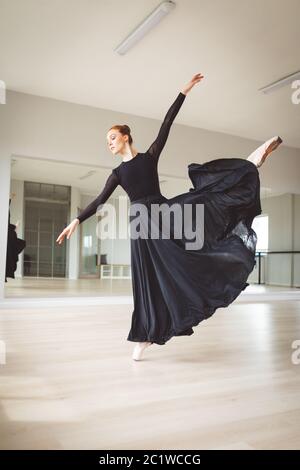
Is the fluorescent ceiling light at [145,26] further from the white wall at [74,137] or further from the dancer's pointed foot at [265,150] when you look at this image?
the dancer's pointed foot at [265,150]

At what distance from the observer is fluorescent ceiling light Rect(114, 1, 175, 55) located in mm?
3812

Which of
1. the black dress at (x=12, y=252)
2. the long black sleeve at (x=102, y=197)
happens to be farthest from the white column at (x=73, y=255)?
the long black sleeve at (x=102, y=197)

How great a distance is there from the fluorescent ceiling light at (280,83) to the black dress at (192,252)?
11.2 feet

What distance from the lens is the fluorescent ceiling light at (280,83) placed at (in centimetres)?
523

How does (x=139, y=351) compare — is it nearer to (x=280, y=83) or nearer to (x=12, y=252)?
(x=280, y=83)

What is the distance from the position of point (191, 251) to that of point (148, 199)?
381mm

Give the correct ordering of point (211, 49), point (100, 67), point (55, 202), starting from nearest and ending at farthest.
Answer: point (211, 49), point (100, 67), point (55, 202)

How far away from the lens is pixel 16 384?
179 centimetres

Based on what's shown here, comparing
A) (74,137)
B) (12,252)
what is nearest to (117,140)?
(74,137)

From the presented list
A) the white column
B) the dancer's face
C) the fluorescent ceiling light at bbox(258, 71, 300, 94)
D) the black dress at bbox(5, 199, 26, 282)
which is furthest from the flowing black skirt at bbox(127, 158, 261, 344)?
the white column

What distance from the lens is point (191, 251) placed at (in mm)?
2322

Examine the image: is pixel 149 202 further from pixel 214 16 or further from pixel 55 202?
pixel 55 202

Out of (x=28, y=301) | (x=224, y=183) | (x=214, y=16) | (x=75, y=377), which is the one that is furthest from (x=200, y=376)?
(x=28, y=301)

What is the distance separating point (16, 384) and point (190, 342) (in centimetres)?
147
